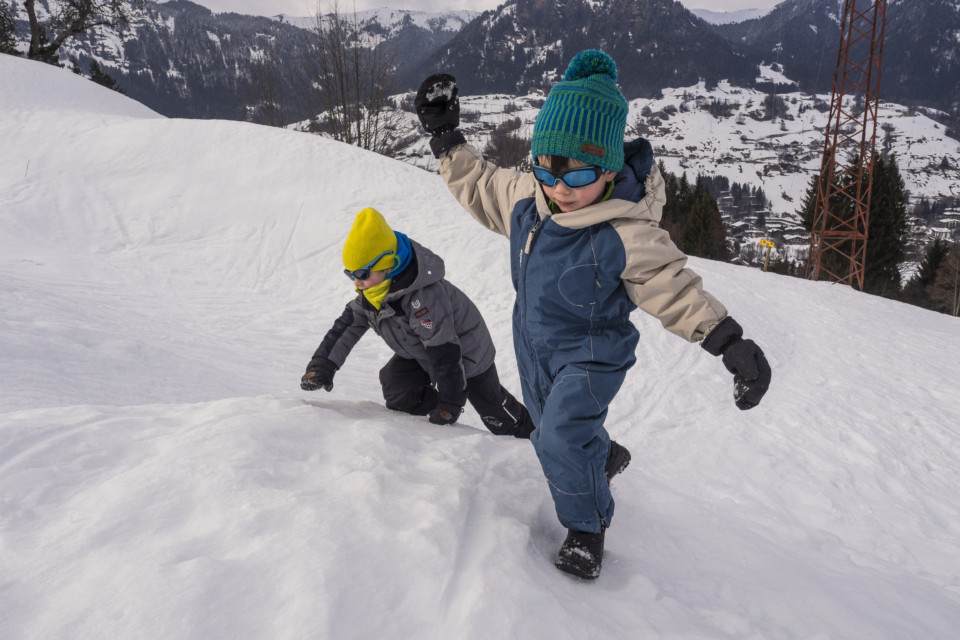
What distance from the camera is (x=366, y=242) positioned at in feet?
8.27

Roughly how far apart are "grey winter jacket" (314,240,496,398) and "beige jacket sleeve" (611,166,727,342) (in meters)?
1.21

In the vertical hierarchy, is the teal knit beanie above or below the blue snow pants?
above

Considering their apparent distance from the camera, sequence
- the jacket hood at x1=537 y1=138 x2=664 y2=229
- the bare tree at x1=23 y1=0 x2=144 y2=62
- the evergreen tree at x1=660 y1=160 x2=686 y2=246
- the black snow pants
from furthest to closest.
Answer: the evergreen tree at x1=660 y1=160 x2=686 y2=246, the bare tree at x1=23 y1=0 x2=144 y2=62, the black snow pants, the jacket hood at x1=537 y1=138 x2=664 y2=229

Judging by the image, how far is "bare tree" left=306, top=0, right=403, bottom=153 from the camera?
18438 mm

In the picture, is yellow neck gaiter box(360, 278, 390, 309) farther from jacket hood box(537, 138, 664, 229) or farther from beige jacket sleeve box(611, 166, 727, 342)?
beige jacket sleeve box(611, 166, 727, 342)

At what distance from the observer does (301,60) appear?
19.7 m

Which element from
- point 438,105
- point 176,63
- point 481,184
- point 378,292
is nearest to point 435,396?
point 378,292

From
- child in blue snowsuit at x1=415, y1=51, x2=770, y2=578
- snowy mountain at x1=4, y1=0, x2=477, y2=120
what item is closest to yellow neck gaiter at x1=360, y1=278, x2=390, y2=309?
child in blue snowsuit at x1=415, y1=51, x2=770, y2=578

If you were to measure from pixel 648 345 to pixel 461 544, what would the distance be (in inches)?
205

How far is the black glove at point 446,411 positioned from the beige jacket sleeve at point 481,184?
3.20 ft

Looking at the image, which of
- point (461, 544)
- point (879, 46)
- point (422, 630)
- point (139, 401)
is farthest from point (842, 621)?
point (879, 46)

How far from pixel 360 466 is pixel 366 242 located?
112cm

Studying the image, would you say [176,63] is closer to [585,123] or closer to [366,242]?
[366,242]

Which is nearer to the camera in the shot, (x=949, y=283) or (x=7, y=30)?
(x=7, y=30)
